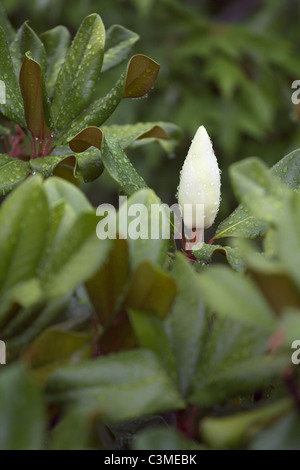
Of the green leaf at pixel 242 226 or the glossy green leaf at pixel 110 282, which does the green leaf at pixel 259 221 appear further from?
the glossy green leaf at pixel 110 282

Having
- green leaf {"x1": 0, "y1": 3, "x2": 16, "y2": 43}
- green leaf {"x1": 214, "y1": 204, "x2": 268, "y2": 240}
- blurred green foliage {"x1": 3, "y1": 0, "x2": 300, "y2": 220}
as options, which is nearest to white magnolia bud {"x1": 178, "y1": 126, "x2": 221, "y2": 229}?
green leaf {"x1": 214, "y1": 204, "x2": 268, "y2": 240}

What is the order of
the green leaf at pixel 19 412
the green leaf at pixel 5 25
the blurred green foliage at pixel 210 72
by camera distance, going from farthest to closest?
the blurred green foliage at pixel 210 72, the green leaf at pixel 5 25, the green leaf at pixel 19 412

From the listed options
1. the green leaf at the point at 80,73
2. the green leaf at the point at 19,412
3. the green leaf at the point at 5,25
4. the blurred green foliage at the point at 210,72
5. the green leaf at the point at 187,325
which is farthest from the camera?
the blurred green foliage at the point at 210,72

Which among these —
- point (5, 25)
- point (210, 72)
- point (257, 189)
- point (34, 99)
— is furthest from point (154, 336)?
point (210, 72)

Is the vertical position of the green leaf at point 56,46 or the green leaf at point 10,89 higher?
the green leaf at point 56,46

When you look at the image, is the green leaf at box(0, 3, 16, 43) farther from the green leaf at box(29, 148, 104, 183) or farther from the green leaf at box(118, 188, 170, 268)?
the green leaf at box(118, 188, 170, 268)

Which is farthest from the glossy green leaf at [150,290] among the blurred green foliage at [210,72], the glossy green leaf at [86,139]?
the blurred green foliage at [210,72]

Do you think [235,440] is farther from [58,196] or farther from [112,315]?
[58,196]
